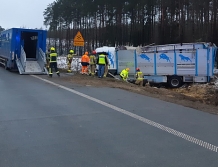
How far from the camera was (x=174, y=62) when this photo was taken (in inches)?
782

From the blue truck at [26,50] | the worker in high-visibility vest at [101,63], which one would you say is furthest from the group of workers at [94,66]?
the blue truck at [26,50]

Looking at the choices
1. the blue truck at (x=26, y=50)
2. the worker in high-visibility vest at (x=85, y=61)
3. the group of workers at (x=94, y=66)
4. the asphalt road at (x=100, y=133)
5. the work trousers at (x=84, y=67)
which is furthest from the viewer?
the work trousers at (x=84, y=67)

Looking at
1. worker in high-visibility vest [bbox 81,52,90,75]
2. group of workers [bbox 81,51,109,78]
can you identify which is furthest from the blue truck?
group of workers [bbox 81,51,109,78]

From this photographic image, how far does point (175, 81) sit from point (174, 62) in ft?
4.16

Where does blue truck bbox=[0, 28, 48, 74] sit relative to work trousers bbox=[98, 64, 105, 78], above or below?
above

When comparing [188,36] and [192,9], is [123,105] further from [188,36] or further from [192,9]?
[192,9]

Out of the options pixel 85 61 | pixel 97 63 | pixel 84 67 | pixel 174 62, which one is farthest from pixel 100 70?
pixel 174 62

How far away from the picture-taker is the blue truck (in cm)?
1989

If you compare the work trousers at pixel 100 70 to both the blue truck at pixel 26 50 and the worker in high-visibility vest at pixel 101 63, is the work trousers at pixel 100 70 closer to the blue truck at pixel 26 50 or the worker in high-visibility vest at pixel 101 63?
the worker in high-visibility vest at pixel 101 63

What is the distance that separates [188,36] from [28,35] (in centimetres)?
2097

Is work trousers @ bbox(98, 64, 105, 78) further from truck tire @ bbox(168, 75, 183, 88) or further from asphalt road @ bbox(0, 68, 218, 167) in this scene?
asphalt road @ bbox(0, 68, 218, 167)

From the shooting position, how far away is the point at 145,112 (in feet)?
28.0

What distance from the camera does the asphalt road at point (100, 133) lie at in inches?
189

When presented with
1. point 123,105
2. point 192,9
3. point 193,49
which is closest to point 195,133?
point 123,105
